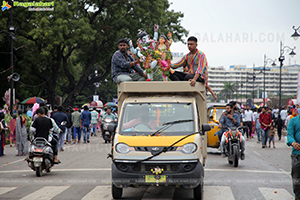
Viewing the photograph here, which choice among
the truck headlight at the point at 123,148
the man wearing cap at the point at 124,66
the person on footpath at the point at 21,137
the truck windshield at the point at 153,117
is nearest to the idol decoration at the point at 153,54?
the man wearing cap at the point at 124,66

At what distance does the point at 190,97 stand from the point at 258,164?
5.95 m

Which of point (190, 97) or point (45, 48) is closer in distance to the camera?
point (190, 97)

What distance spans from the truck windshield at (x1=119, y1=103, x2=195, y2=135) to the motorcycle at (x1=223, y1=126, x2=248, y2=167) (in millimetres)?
4989

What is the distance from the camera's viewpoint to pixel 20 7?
3142 centimetres

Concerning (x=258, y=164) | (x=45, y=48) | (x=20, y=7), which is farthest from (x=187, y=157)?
(x=20, y=7)

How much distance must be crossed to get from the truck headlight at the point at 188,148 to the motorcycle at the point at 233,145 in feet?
18.0

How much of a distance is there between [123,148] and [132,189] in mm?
1811

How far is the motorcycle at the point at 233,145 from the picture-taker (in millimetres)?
12648

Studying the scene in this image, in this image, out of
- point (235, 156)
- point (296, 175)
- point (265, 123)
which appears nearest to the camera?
point (296, 175)

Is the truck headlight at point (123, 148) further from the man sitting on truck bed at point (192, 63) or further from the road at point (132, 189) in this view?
the man sitting on truck bed at point (192, 63)

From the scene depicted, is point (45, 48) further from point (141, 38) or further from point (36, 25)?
point (141, 38)

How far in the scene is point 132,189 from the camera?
8.94 meters

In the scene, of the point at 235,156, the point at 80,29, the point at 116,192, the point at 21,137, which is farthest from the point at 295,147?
the point at 80,29

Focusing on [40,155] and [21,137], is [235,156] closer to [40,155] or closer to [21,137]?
[40,155]
